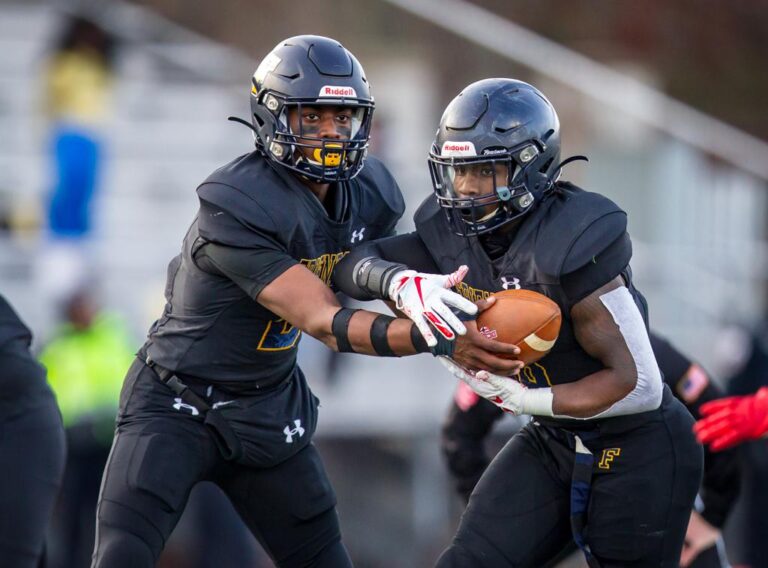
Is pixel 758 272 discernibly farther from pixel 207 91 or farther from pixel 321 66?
pixel 321 66

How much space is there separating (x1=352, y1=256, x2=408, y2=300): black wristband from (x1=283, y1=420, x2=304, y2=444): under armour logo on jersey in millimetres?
581

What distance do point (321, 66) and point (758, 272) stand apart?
6.40 metres

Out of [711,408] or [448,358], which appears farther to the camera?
[711,408]

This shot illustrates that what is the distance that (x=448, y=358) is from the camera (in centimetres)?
398

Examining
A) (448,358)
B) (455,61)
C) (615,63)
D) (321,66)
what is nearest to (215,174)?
(321,66)

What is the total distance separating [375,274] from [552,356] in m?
0.57

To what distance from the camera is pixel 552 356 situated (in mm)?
4078

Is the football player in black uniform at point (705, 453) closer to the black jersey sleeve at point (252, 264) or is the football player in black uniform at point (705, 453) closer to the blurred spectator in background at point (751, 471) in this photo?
the black jersey sleeve at point (252, 264)

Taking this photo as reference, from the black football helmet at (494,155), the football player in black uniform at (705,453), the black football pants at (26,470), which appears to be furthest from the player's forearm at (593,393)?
the black football pants at (26,470)

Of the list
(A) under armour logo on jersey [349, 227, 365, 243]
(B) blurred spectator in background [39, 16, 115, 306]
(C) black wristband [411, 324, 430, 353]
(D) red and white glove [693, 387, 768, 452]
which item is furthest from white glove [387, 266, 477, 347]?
(B) blurred spectator in background [39, 16, 115, 306]

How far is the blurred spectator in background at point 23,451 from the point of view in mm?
4285

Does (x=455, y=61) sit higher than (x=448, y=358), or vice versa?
(x=448, y=358)

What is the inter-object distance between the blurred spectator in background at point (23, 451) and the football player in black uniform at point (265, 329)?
259 millimetres

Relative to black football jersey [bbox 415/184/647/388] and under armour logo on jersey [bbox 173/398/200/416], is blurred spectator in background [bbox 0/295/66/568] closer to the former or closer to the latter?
under armour logo on jersey [bbox 173/398/200/416]
